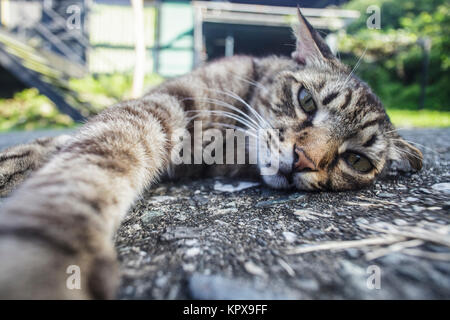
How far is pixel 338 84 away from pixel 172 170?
1.13 meters

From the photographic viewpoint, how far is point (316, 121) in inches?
59.2

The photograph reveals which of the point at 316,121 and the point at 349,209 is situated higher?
the point at 316,121

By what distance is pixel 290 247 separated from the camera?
0.83m

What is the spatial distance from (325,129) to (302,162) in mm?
252

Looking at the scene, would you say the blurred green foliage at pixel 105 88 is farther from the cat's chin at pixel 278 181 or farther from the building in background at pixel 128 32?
the cat's chin at pixel 278 181

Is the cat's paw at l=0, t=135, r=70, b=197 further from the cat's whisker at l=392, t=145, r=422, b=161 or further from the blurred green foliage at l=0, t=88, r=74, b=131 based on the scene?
the blurred green foliage at l=0, t=88, r=74, b=131

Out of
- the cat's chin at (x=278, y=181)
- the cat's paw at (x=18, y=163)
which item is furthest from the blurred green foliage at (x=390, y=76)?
the cat's chin at (x=278, y=181)

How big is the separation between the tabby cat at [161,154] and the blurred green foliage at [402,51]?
7.95m

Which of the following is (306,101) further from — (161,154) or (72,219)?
(72,219)

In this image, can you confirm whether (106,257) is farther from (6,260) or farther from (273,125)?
(273,125)

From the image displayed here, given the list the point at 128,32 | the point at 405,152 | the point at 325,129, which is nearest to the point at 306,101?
the point at 325,129

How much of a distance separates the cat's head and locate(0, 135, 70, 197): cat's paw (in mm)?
1155

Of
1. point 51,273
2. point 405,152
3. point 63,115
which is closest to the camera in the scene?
point 51,273

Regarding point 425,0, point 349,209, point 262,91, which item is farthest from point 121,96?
point 425,0
